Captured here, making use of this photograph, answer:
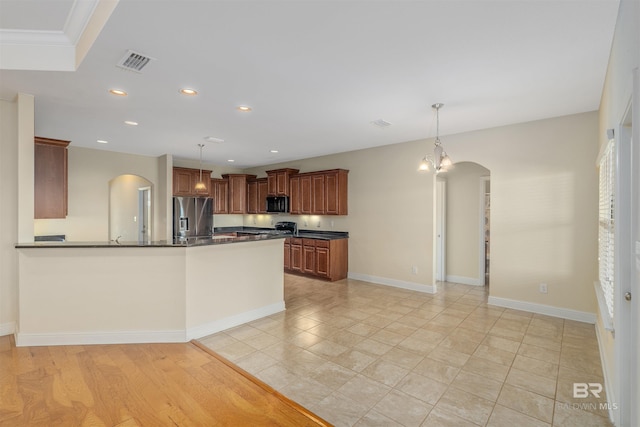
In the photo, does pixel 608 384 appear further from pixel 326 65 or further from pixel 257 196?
pixel 257 196

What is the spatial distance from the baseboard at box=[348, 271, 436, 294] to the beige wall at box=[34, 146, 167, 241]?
17.6ft

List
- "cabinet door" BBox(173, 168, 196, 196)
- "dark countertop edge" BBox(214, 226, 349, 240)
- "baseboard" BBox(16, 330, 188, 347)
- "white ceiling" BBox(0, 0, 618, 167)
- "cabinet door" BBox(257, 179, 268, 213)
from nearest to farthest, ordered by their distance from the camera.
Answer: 1. "white ceiling" BBox(0, 0, 618, 167)
2. "baseboard" BBox(16, 330, 188, 347)
3. "dark countertop edge" BBox(214, 226, 349, 240)
4. "cabinet door" BBox(173, 168, 196, 196)
5. "cabinet door" BBox(257, 179, 268, 213)

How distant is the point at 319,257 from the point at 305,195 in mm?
1564

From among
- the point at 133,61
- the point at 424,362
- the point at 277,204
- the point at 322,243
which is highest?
the point at 133,61

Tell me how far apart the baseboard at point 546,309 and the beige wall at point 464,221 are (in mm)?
1274

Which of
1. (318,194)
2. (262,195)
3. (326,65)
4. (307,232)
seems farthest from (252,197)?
(326,65)

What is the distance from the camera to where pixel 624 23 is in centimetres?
179

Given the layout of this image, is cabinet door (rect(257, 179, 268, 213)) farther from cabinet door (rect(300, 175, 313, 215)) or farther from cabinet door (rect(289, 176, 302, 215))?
cabinet door (rect(300, 175, 313, 215))

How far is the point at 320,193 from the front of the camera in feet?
22.2

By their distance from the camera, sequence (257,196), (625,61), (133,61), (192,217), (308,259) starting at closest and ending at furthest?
(625,61), (133,61), (308,259), (192,217), (257,196)

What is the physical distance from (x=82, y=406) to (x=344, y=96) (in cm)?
353

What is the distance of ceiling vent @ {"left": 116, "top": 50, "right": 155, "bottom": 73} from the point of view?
7.94 ft

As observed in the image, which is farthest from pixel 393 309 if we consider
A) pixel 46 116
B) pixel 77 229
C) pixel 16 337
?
pixel 77 229

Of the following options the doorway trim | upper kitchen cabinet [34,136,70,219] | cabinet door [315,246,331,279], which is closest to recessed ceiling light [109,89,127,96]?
upper kitchen cabinet [34,136,70,219]
